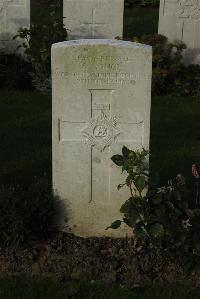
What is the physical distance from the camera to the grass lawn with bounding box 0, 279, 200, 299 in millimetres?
4754

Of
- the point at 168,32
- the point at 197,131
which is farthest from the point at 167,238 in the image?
the point at 168,32

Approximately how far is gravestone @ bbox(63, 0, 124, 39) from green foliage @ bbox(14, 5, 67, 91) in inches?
20.6

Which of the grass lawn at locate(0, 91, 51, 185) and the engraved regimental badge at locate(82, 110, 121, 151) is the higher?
the engraved regimental badge at locate(82, 110, 121, 151)

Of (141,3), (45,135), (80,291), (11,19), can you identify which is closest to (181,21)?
(11,19)

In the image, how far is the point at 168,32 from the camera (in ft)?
35.3

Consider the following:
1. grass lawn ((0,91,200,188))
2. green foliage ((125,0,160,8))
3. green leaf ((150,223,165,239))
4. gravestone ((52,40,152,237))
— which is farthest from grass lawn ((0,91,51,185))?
green foliage ((125,0,160,8))

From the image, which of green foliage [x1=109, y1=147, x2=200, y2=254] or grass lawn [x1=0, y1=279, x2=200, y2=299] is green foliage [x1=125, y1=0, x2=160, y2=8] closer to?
green foliage [x1=109, y1=147, x2=200, y2=254]

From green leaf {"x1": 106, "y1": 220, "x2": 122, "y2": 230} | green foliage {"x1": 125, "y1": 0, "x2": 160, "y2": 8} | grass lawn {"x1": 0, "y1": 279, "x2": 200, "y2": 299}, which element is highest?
green foliage {"x1": 125, "y1": 0, "x2": 160, "y2": 8}

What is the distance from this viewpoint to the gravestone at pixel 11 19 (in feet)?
34.7

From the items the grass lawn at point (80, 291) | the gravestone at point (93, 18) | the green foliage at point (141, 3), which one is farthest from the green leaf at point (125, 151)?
the green foliage at point (141, 3)

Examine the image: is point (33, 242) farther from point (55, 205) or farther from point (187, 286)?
point (187, 286)

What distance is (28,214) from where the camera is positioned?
17.4ft

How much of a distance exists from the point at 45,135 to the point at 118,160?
3140 millimetres

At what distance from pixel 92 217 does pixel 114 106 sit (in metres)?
0.90
